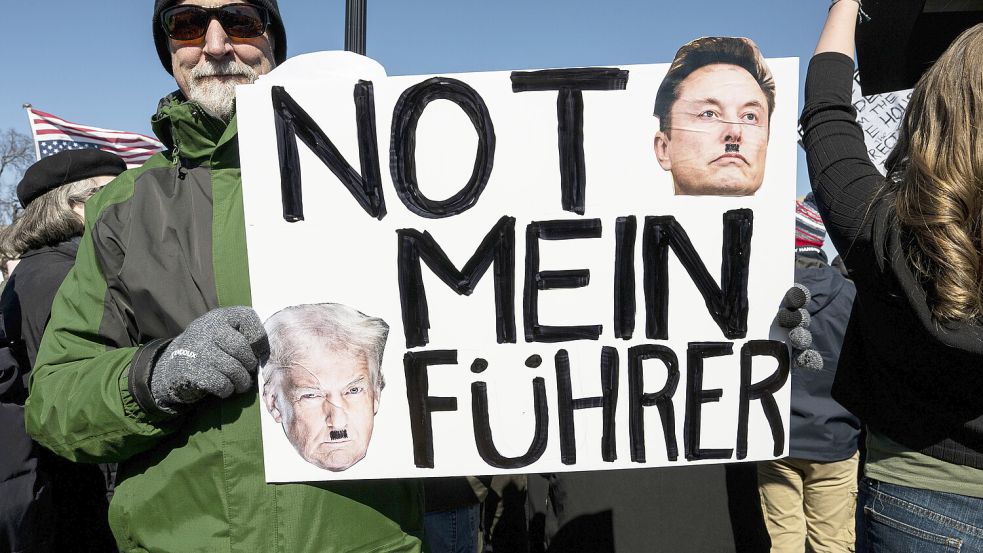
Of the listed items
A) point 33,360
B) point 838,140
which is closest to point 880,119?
point 838,140

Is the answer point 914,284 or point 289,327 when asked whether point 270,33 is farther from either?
point 914,284

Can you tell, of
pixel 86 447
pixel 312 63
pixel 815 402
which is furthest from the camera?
pixel 815 402

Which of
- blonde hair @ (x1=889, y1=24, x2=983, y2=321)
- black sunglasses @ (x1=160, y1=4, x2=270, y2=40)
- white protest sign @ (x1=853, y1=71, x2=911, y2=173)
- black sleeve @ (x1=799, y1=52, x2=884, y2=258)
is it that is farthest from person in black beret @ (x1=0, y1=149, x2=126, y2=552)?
white protest sign @ (x1=853, y1=71, x2=911, y2=173)

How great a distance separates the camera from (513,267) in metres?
1.57

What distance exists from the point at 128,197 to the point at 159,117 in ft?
0.69

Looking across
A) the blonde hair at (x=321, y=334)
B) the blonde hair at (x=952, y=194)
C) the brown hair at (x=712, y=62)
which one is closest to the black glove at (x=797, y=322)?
the blonde hair at (x=952, y=194)

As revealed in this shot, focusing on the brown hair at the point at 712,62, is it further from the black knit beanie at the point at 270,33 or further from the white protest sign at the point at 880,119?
the white protest sign at the point at 880,119

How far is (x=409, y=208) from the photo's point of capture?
61.1 inches

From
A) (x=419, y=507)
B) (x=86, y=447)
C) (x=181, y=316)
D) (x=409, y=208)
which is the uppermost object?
(x=409, y=208)

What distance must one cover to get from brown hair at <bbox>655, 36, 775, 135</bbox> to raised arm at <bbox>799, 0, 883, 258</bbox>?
11 centimetres

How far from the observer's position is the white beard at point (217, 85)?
1639 millimetres

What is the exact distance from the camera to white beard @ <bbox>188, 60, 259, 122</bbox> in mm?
1639

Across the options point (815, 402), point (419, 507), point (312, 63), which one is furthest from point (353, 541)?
point (815, 402)

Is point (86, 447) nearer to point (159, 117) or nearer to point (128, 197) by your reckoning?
point (128, 197)
